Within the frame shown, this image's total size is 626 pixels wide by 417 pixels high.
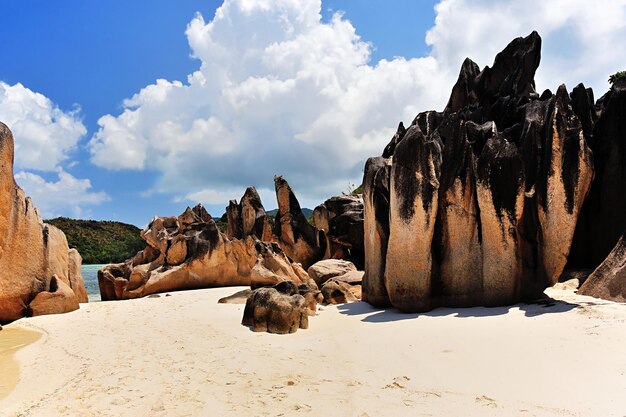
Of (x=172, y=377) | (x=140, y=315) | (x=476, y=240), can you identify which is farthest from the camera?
(x=140, y=315)

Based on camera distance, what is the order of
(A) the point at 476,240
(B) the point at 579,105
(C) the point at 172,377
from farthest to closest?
(B) the point at 579,105, (A) the point at 476,240, (C) the point at 172,377

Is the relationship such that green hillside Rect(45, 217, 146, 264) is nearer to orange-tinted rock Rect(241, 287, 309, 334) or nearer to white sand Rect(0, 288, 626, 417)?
orange-tinted rock Rect(241, 287, 309, 334)

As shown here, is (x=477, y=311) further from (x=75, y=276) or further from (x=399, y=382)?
(x=75, y=276)

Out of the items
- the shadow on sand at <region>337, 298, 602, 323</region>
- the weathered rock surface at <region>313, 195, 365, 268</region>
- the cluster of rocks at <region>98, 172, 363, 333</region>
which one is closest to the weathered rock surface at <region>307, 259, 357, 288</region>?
the cluster of rocks at <region>98, 172, 363, 333</region>

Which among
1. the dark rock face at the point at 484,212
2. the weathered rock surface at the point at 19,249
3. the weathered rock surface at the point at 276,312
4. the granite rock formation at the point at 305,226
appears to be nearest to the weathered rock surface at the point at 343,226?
the granite rock formation at the point at 305,226

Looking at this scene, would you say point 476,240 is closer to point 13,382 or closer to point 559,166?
point 559,166

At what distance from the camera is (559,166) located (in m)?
8.14

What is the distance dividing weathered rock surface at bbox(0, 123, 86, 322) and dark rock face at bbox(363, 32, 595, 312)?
27.5 ft

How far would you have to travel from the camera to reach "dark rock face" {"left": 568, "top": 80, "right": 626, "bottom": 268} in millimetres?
11617

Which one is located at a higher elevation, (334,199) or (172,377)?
(334,199)

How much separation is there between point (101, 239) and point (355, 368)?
213 feet

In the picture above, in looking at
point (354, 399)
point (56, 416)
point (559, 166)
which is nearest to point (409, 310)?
point (559, 166)

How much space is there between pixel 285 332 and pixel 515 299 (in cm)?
436

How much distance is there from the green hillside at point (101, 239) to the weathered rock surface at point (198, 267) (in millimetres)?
32533
